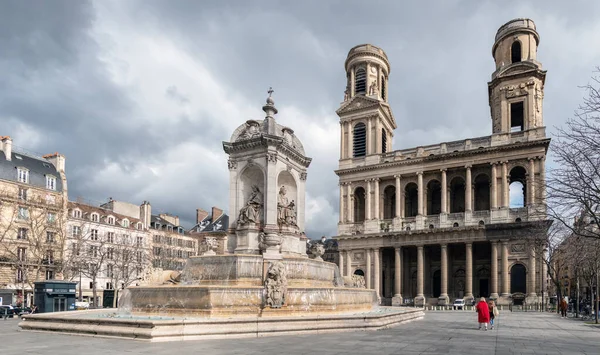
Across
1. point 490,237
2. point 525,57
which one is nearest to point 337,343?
point 490,237

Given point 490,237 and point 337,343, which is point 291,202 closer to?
point 337,343

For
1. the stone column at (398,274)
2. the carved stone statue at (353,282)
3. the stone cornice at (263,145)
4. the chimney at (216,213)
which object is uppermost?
the stone cornice at (263,145)

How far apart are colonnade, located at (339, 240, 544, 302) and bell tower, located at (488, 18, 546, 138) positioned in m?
14.1

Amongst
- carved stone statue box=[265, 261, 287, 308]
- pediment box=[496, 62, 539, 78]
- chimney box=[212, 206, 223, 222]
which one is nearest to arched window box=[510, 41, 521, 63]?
pediment box=[496, 62, 539, 78]

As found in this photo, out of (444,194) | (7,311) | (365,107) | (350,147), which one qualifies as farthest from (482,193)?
(7,311)

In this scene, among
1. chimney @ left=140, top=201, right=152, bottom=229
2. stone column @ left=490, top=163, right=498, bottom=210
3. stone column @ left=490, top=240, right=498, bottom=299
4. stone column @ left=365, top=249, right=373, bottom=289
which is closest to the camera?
stone column @ left=490, top=240, right=498, bottom=299

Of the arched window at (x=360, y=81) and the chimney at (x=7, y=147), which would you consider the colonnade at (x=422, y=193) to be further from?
the chimney at (x=7, y=147)

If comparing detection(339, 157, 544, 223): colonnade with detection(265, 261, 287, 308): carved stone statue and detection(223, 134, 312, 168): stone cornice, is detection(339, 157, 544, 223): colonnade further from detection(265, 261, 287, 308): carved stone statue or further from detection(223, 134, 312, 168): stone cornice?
detection(265, 261, 287, 308): carved stone statue

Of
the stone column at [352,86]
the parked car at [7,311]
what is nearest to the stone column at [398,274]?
the stone column at [352,86]

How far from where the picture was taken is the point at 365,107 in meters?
65.8

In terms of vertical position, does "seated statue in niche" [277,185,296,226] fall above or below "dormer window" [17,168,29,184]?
below

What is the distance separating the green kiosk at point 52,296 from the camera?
28359 mm

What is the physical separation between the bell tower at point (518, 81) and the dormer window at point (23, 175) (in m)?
55.6

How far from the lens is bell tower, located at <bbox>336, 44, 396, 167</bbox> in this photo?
65062 millimetres
